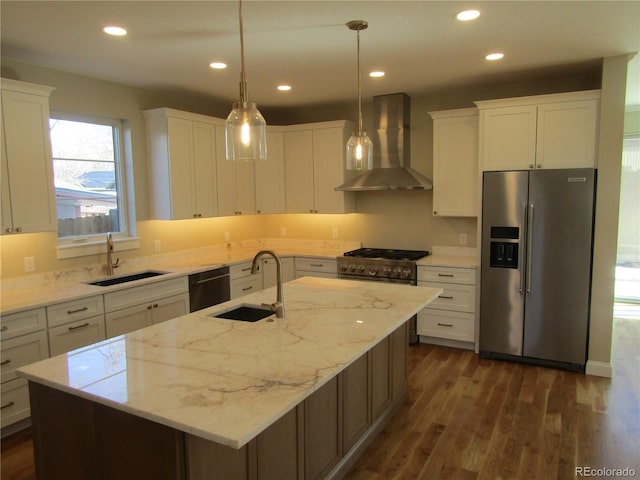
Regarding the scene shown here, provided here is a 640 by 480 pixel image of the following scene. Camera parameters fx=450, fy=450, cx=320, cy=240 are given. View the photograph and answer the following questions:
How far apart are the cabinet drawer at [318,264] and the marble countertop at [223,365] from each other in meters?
2.28

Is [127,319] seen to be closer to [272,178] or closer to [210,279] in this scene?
[210,279]

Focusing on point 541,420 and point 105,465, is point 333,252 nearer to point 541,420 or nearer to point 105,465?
point 541,420

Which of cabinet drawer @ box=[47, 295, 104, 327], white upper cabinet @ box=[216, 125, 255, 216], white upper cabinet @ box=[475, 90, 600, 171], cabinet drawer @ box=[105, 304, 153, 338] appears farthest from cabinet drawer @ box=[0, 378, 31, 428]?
white upper cabinet @ box=[475, 90, 600, 171]

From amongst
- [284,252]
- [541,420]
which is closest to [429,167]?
[284,252]

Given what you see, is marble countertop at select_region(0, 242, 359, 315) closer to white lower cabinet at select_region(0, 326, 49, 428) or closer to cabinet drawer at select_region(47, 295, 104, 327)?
cabinet drawer at select_region(47, 295, 104, 327)

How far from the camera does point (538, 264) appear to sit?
3.94 meters

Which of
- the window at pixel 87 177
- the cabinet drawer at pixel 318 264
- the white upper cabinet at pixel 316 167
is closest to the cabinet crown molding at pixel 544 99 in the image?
the white upper cabinet at pixel 316 167

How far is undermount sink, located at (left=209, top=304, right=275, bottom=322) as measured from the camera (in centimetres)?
Result: 267

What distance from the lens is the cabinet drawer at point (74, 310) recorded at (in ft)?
10.1

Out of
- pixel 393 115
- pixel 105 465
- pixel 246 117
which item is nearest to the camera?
pixel 105 465

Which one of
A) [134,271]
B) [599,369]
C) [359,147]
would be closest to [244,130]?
[359,147]

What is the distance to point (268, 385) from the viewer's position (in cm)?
162

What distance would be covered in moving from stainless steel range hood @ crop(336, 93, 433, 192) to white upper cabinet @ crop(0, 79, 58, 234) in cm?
279

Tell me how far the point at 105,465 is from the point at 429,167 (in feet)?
13.8
